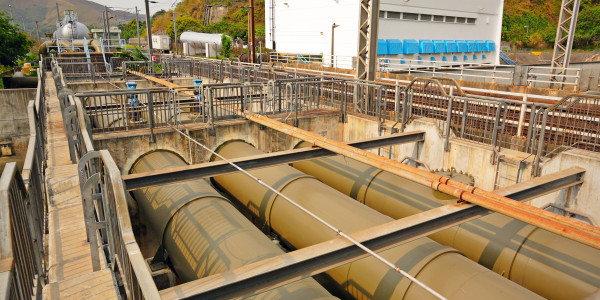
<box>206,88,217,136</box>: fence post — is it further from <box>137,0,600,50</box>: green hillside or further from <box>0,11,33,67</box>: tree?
<box>137,0,600,50</box>: green hillside

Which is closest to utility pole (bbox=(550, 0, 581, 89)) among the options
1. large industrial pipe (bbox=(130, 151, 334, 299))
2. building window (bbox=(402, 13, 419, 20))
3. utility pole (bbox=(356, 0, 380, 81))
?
utility pole (bbox=(356, 0, 380, 81))

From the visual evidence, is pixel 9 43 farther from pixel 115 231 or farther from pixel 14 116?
pixel 115 231

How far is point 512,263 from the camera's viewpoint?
6.43 metres

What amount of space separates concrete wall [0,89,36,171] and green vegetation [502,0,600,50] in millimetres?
80498

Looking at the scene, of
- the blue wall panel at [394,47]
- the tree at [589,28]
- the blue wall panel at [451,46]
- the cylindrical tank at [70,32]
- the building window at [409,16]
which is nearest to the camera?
the blue wall panel at [394,47]

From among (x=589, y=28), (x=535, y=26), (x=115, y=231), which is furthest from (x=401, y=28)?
(x=535, y=26)

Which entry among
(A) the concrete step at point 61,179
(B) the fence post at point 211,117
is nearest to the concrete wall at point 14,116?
(B) the fence post at point 211,117

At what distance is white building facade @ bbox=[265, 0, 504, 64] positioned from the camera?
1586 inches

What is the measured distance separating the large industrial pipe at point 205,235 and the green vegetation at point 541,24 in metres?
85.1

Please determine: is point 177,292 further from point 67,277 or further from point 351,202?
point 351,202

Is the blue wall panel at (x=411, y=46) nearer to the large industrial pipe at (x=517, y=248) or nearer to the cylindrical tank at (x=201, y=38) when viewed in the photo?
the cylindrical tank at (x=201, y=38)

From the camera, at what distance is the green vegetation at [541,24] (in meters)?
72.7

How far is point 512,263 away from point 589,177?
307cm

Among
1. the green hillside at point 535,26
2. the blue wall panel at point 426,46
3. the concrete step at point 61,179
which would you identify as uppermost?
the green hillside at point 535,26
